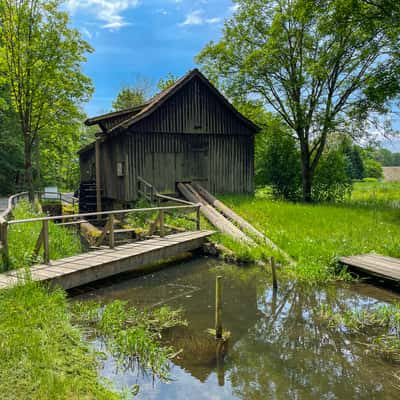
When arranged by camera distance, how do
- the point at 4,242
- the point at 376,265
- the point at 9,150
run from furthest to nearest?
the point at 9,150 < the point at 376,265 < the point at 4,242

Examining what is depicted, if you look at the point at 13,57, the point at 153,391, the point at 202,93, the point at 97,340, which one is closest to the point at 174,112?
the point at 202,93

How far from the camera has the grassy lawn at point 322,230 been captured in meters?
9.05

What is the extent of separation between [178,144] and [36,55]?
23.6ft

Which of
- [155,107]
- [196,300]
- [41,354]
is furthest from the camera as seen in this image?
[155,107]

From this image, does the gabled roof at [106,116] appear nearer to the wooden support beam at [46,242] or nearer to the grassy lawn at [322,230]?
the grassy lawn at [322,230]

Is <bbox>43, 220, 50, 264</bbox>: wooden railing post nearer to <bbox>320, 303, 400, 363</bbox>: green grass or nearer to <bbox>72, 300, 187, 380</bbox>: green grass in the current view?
<bbox>72, 300, 187, 380</bbox>: green grass

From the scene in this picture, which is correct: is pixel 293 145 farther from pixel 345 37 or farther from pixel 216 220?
pixel 216 220

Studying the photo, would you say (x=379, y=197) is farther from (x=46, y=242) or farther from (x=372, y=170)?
(x=372, y=170)

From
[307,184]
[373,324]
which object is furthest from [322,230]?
[307,184]

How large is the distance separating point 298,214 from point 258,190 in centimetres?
939

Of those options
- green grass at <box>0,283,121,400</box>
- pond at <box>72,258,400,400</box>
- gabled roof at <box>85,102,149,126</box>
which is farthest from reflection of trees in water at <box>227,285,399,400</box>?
gabled roof at <box>85,102,149,126</box>

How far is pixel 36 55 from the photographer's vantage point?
15688 millimetres

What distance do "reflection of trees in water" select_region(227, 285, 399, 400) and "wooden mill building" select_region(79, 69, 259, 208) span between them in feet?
35.1

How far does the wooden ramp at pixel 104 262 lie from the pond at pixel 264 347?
416 millimetres
